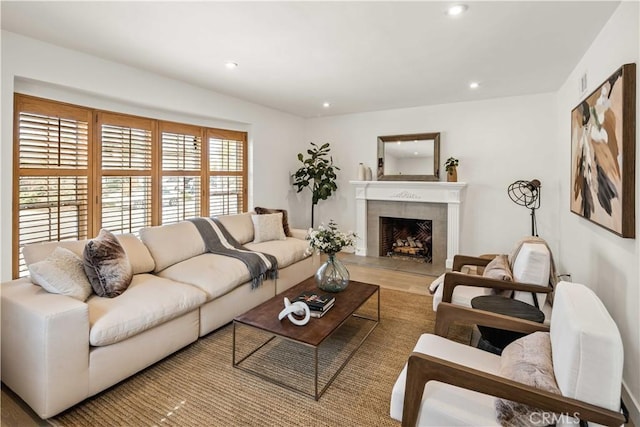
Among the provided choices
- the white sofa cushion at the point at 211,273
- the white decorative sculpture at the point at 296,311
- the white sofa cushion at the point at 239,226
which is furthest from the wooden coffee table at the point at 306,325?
the white sofa cushion at the point at 239,226

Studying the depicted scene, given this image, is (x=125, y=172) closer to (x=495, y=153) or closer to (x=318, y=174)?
(x=318, y=174)

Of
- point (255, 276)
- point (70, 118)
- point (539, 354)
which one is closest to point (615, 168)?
point (539, 354)

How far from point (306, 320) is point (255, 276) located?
3.82ft

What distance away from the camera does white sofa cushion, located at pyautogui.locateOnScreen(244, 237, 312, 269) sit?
377 centimetres

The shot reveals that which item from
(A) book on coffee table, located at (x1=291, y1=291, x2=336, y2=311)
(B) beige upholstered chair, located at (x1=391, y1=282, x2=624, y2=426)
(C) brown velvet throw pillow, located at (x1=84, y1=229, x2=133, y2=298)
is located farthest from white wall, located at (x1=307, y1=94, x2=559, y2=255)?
(C) brown velvet throw pillow, located at (x1=84, y1=229, x2=133, y2=298)

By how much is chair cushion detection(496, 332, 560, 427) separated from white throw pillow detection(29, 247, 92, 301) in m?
2.54

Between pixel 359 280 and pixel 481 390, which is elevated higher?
pixel 481 390

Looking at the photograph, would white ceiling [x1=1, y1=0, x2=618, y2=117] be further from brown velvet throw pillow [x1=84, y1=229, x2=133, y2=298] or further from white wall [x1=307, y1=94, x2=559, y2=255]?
brown velvet throw pillow [x1=84, y1=229, x2=133, y2=298]

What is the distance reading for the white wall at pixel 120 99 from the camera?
2576 millimetres

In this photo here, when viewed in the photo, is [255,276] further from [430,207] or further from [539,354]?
[430,207]

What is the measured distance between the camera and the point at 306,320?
2.21 meters

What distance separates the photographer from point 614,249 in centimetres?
215

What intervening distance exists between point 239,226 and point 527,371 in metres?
3.42

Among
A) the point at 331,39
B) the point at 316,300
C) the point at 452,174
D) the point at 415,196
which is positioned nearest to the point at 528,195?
the point at 452,174
